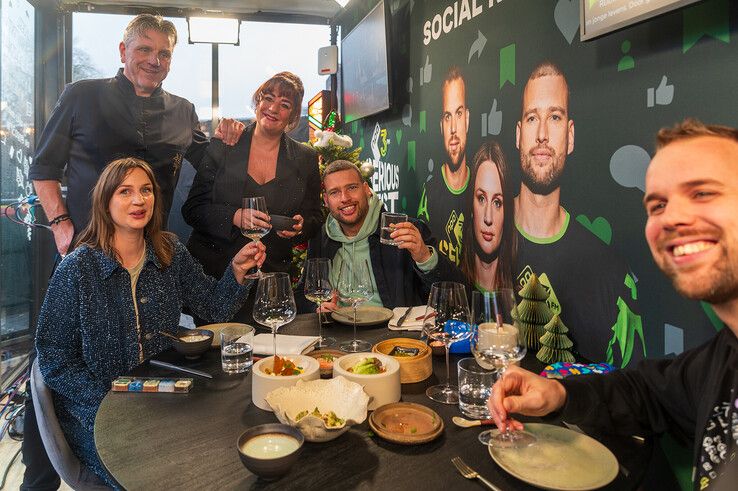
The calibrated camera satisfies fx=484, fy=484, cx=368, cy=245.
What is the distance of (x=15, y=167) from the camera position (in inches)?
158

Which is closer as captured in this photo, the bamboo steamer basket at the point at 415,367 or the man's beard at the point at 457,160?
the bamboo steamer basket at the point at 415,367

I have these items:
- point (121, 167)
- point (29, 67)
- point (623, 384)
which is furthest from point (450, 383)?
point (29, 67)

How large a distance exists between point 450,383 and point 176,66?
17.1 feet

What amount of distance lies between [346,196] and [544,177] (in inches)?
38.5

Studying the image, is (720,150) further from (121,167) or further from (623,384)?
A: (121,167)

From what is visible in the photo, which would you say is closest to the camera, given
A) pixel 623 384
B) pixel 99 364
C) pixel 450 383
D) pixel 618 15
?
pixel 623 384

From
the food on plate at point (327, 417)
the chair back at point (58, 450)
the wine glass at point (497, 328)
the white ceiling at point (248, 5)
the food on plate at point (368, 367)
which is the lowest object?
the chair back at point (58, 450)

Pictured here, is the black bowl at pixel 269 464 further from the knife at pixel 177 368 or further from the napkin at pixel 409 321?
the napkin at pixel 409 321

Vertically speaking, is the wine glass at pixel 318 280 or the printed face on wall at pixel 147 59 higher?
the printed face on wall at pixel 147 59

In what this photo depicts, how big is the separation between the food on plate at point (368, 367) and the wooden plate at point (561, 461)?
0.36 meters

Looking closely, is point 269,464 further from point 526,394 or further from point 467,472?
point 526,394

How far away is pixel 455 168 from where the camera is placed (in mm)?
3008

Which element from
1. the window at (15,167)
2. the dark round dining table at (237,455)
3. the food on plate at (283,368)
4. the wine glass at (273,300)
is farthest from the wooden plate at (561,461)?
the window at (15,167)

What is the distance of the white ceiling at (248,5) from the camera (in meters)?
5.26
